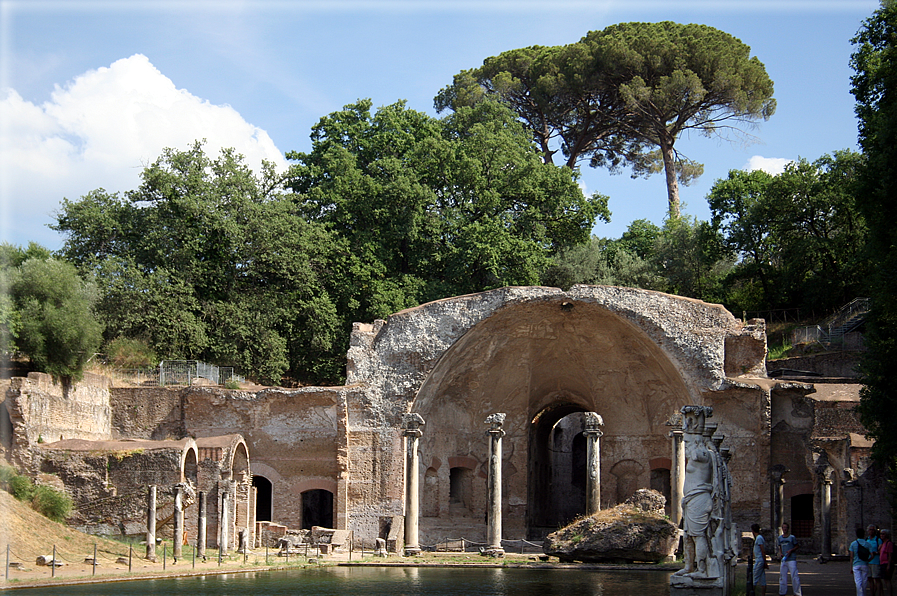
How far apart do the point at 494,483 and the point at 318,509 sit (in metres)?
9.18

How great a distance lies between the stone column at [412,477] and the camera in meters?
29.1

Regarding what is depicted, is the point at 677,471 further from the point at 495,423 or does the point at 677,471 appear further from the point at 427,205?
the point at 427,205

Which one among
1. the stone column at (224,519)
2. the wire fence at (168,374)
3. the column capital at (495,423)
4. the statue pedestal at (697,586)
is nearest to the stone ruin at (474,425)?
the column capital at (495,423)


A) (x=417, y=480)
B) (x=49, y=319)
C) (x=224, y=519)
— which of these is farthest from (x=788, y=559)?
(x=49, y=319)

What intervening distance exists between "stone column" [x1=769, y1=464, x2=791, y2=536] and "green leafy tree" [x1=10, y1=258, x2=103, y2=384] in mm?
21101

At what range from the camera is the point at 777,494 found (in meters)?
28.1

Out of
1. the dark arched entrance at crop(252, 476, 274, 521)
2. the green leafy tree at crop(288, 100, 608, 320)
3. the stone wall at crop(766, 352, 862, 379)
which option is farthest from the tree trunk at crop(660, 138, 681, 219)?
the dark arched entrance at crop(252, 476, 274, 521)

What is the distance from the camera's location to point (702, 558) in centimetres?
1600

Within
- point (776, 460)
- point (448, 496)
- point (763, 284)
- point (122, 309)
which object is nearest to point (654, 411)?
point (776, 460)

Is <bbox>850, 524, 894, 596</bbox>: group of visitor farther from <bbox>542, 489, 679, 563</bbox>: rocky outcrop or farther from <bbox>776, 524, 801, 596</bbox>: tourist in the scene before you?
<bbox>542, 489, 679, 563</bbox>: rocky outcrop

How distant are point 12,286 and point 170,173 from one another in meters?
8.30

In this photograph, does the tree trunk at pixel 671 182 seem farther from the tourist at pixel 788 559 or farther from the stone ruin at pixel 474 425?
the tourist at pixel 788 559

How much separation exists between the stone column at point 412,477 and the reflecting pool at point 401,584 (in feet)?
15.6

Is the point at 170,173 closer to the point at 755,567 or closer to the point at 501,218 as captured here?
the point at 501,218
